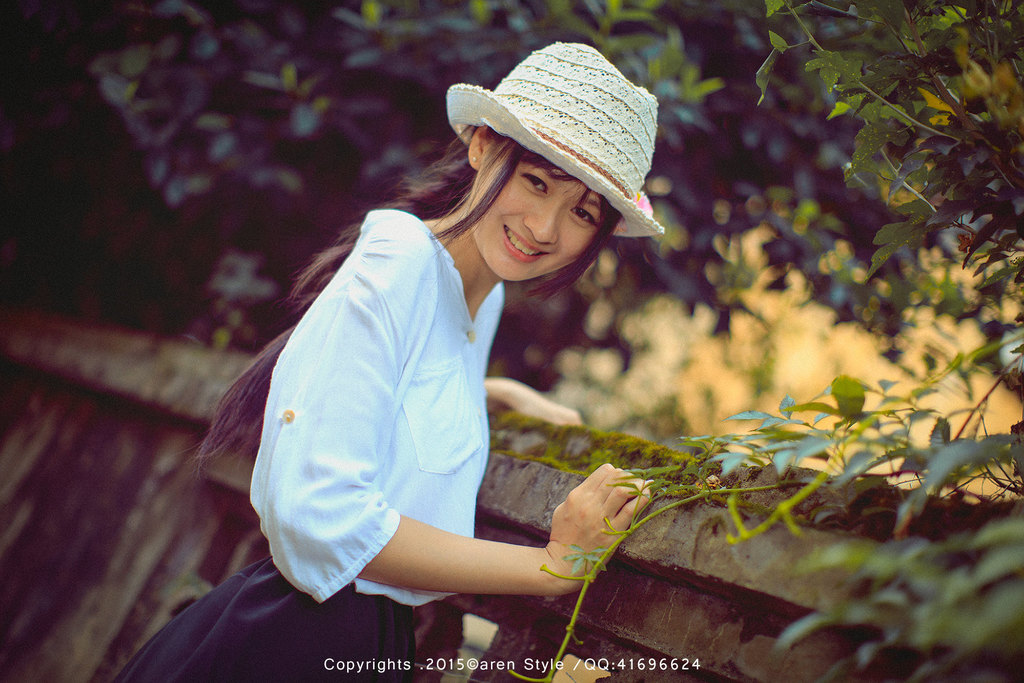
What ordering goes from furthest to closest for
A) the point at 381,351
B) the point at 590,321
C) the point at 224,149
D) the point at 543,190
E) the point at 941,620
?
1. the point at 590,321
2. the point at 224,149
3. the point at 543,190
4. the point at 381,351
5. the point at 941,620

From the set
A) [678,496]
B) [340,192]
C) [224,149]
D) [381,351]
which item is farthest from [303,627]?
[340,192]

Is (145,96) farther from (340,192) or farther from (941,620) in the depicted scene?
(941,620)

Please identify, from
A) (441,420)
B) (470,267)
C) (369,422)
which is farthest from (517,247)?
(369,422)

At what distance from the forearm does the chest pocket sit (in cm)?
16

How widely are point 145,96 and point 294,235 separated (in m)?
0.70

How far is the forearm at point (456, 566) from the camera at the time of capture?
3.47 ft

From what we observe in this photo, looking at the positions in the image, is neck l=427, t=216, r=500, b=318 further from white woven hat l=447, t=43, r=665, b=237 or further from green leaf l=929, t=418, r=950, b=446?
green leaf l=929, t=418, r=950, b=446

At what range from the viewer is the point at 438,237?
1.33 metres

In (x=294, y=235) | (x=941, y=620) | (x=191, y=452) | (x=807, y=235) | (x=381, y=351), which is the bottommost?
(x=191, y=452)

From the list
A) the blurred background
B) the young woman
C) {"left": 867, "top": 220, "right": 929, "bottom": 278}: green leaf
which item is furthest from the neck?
{"left": 867, "top": 220, "right": 929, "bottom": 278}: green leaf

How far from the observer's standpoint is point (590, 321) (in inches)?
115

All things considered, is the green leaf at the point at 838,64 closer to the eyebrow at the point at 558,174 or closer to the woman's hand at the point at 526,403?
the eyebrow at the point at 558,174

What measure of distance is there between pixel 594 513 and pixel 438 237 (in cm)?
65

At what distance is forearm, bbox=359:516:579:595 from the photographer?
3.47 feet
